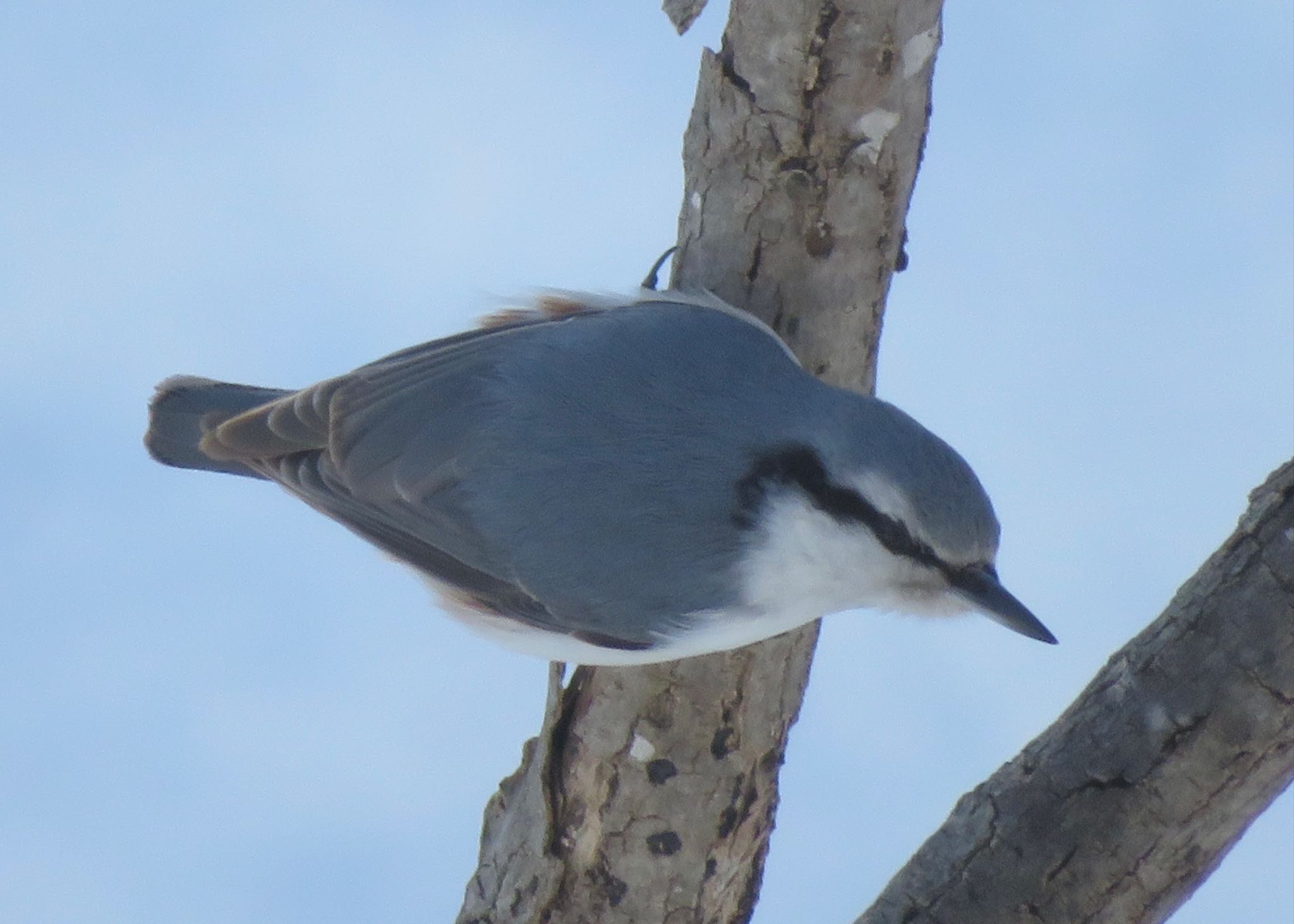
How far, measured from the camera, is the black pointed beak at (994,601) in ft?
5.98

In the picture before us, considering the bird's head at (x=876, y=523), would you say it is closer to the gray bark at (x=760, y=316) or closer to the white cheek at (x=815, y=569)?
the white cheek at (x=815, y=569)

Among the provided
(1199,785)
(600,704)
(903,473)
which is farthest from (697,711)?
(1199,785)

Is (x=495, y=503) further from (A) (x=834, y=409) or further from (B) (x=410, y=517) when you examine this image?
(A) (x=834, y=409)

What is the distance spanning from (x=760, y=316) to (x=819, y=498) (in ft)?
1.26

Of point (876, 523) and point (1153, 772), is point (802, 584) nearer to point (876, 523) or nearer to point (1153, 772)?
point (876, 523)

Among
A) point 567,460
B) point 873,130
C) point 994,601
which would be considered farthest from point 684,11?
point 994,601

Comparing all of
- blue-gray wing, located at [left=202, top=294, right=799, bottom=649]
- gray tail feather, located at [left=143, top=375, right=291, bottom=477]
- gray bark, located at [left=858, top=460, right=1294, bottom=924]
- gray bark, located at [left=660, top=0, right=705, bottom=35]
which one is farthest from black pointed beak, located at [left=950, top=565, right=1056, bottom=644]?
gray tail feather, located at [left=143, top=375, right=291, bottom=477]

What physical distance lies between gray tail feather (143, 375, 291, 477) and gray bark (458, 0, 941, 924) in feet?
2.40

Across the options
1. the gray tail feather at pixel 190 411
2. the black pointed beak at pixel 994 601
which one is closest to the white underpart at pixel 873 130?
the black pointed beak at pixel 994 601

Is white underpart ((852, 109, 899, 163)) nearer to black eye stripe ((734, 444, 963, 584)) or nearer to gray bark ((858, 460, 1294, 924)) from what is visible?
black eye stripe ((734, 444, 963, 584))

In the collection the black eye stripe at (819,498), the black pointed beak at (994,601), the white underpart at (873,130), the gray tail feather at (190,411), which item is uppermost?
the white underpart at (873,130)

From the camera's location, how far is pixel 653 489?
1.90 meters

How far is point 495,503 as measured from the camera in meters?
1.98

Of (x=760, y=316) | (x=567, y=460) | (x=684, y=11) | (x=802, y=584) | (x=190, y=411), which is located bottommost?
(x=802, y=584)
